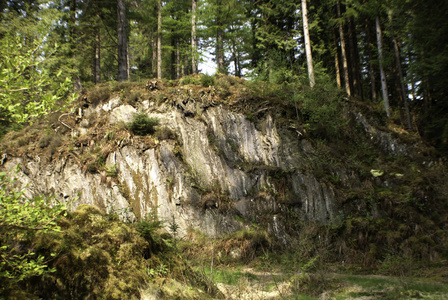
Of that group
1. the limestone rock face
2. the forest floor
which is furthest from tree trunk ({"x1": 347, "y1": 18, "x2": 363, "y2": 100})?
the forest floor

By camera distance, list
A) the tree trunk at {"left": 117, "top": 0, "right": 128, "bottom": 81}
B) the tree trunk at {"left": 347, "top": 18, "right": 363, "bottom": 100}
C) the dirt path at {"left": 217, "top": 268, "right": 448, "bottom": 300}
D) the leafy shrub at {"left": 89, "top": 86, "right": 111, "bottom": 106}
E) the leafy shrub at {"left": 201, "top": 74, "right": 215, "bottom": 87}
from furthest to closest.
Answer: the tree trunk at {"left": 347, "top": 18, "right": 363, "bottom": 100}, the tree trunk at {"left": 117, "top": 0, "right": 128, "bottom": 81}, the leafy shrub at {"left": 201, "top": 74, "right": 215, "bottom": 87}, the leafy shrub at {"left": 89, "top": 86, "right": 111, "bottom": 106}, the dirt path at {"left": 217, "top": 268, "right": 448, "bottom": 300}

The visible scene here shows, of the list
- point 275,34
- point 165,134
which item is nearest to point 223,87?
point 165,134

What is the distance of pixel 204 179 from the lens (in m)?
11.6

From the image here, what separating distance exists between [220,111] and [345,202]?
23.1 feet

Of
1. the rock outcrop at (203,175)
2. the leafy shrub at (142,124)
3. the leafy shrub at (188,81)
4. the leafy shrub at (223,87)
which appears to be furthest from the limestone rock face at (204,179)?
the leafy shrub at (188,81)

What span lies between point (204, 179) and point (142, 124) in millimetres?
3673

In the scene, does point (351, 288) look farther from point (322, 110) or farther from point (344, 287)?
point (322, 110)

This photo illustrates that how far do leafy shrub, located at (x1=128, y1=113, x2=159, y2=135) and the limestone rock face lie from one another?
2.00ft

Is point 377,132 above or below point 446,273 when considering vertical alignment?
above

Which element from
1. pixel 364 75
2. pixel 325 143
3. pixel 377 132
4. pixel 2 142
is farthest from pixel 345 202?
pixel 364 75

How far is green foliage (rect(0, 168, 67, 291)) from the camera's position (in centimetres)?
231

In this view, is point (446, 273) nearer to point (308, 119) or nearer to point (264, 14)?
point (308, 119)

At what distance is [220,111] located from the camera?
1321 cm

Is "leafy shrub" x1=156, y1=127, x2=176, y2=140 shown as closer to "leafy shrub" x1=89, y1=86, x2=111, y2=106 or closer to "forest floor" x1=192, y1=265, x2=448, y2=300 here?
"leafy shrub" x1=89, y1=86, x2=111, y2=106
